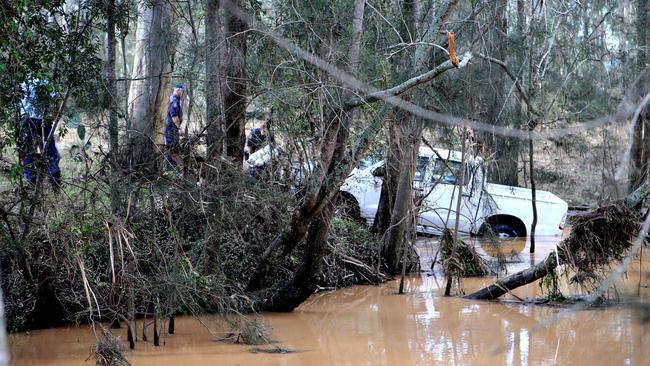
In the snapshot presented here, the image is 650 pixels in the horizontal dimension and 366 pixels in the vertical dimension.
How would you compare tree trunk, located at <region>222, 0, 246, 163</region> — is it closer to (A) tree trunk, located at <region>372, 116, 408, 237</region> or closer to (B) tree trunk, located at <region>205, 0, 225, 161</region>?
(B) tree trunk, located at <region>205, 0, 225, 161</region>

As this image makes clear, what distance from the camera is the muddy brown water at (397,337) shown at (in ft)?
31.5

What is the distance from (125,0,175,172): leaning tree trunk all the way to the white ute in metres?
3.89

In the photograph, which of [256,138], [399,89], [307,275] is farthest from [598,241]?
[256,138]

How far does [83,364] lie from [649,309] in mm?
7536

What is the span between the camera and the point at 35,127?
9.31m

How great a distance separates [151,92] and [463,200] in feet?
20.0

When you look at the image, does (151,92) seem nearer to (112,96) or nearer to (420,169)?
(112,96)

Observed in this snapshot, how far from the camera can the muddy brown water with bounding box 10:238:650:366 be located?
31.5ft

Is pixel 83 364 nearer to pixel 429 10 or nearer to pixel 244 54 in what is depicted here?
pixel 244 54

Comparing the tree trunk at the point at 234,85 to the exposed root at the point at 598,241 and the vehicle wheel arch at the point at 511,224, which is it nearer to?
the exposed root at the point at 598,241

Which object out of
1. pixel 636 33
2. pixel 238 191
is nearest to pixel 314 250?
pixel 238 191

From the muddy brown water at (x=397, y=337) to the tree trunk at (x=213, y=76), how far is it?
2.11 m

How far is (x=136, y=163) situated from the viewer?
9.71m

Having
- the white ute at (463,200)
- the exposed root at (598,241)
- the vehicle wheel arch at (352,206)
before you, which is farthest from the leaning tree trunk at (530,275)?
the vehicle wheel arch at (352,206)
